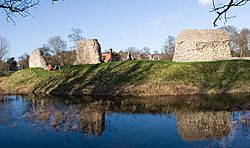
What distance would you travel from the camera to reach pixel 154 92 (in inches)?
1054

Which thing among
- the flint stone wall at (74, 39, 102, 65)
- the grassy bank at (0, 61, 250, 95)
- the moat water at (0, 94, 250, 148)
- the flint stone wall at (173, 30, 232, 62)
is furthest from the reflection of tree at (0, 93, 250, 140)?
the flint stone wall at (74, 39, 102, 65)

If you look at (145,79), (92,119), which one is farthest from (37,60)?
(92,119)

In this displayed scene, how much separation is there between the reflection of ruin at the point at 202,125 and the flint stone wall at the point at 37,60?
3022 centimetres

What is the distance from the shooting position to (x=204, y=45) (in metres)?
35.2

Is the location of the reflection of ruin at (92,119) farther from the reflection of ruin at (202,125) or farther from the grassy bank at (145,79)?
the grassy bank at (145,79)

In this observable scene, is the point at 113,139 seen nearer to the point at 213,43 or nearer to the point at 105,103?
the point at 105,103

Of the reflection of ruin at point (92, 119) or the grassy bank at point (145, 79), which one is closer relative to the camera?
the reflection of ruin at point (92, 119)

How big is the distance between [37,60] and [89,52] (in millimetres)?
9653

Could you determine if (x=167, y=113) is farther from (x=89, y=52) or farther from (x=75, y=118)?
(x=89, y=52)

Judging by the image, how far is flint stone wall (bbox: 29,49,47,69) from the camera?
43.7 meters

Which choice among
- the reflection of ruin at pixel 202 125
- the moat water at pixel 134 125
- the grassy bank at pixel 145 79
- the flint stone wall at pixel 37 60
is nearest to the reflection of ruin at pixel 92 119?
the moat water at pixel 134 125

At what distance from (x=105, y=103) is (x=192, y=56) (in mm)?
16161

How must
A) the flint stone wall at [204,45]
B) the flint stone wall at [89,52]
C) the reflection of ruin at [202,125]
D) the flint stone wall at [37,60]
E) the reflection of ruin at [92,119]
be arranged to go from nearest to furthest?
the reflection of ruin at [202,125] → the reflection of ruin at [92,119] → the flint stone wall at [204,45] → the flint stone wall at [89,52] → the flint stone wall at [37,60]

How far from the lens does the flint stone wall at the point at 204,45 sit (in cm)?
3525
